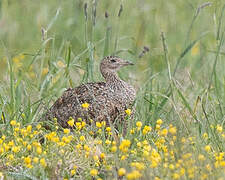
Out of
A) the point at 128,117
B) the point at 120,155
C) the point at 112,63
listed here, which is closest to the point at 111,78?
the point at 112,63

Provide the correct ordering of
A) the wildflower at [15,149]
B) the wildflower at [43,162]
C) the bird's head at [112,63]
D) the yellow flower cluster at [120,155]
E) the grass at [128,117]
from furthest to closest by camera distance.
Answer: the bird's head at [112,63] < the wildflower at [15,149] < the grass at [128,117] < the wildflower at [43,162] < the yellow flower cluster at [120,155]

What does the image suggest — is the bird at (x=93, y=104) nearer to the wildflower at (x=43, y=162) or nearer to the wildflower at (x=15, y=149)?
the wildflower at (x=15, y=149)

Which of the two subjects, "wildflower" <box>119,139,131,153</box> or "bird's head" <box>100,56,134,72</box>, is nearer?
"wildflower" <box>119,139,131,153</box>

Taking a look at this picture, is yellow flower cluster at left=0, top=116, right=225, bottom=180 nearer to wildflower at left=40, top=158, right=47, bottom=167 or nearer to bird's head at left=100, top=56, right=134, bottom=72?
wildflower at left=40, top=158, right=47, bottom=167

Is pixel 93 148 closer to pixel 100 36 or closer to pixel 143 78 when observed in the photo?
pixel 143 78

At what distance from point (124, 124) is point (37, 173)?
160 cm

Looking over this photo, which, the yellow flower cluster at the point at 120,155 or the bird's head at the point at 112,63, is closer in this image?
the yellow flower cluster at the point at 120,155

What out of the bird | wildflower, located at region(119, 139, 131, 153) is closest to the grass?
wildflower, located at region(119, 139, 131, 153)

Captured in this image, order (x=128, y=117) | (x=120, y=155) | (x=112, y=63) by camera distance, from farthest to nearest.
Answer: (x=112, y=63), (x=128, y=117), (x=120, y=155)

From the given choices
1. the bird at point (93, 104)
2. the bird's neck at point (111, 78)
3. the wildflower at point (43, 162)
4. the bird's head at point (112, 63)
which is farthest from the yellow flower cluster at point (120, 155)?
the bird's head at point (112, 63)

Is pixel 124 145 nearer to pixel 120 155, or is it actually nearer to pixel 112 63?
pixel 120 155

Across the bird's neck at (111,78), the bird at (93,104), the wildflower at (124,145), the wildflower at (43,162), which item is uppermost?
the wildflower at (124,145)

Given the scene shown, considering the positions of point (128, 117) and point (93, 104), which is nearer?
point (128, 117)

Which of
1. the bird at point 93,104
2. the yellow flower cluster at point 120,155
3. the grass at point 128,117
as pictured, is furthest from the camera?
the bird at point 93,104
